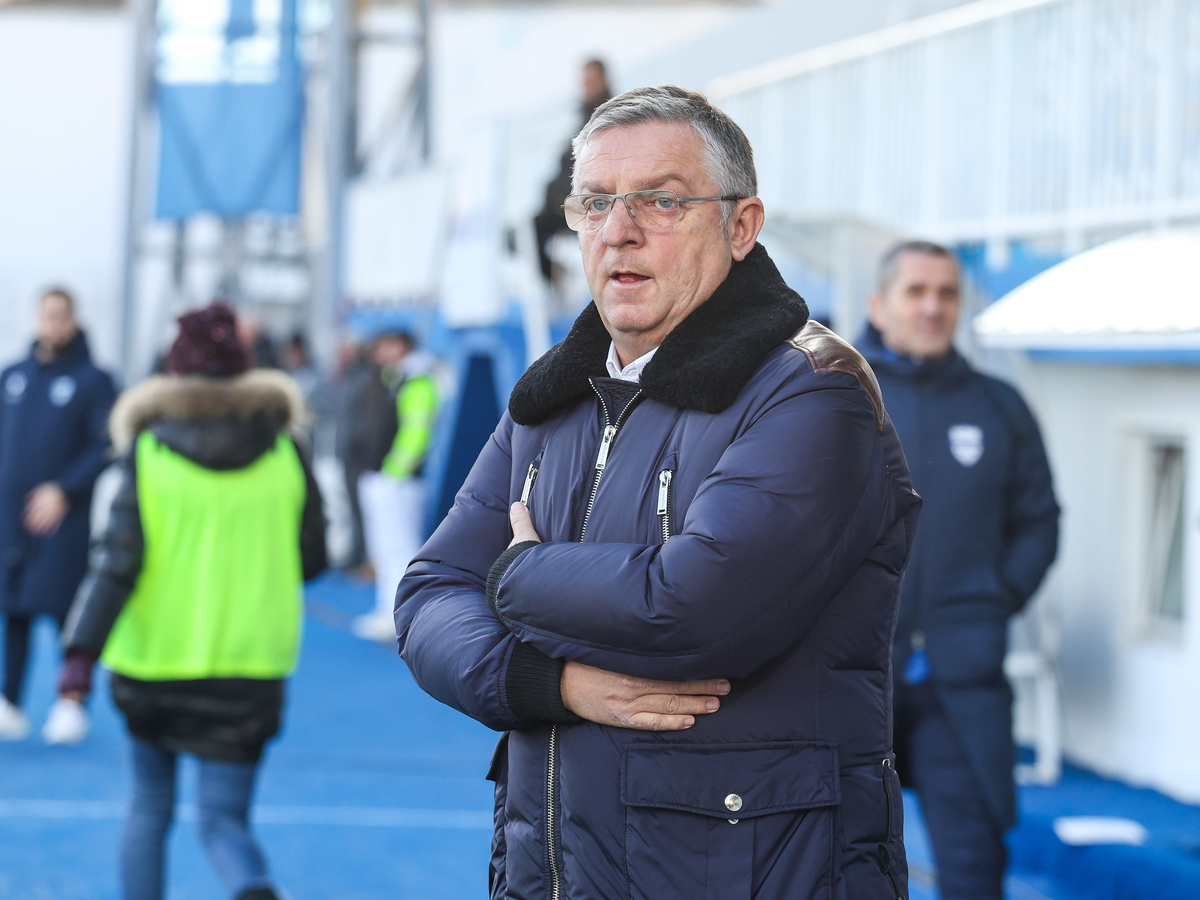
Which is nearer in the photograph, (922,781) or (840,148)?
(922,781)

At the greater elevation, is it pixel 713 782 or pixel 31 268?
pixel 31 268

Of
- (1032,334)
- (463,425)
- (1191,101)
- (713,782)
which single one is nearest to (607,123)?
(713,782)

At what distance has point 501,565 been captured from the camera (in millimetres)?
2184

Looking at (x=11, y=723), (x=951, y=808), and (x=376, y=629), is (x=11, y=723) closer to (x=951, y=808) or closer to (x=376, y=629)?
(x=376, y=629)

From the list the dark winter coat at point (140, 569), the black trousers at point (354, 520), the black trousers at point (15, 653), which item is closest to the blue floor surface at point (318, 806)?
the black trousers at point (15, 653)

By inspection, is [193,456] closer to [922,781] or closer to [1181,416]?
[922,781]

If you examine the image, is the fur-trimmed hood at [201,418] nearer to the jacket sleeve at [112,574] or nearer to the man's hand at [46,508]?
the jacket sleeve at [112,574]

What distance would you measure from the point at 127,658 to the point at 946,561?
7.42ft

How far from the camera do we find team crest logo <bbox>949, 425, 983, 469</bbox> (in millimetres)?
4031

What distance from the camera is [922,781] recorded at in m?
3.91

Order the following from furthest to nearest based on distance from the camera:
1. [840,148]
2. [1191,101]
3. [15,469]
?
[840,148] → [15,469] → [1191,101]

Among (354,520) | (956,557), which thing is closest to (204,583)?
(956,557)

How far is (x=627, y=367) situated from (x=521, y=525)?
0.94ft

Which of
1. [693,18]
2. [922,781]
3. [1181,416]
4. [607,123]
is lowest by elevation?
[922,781]
